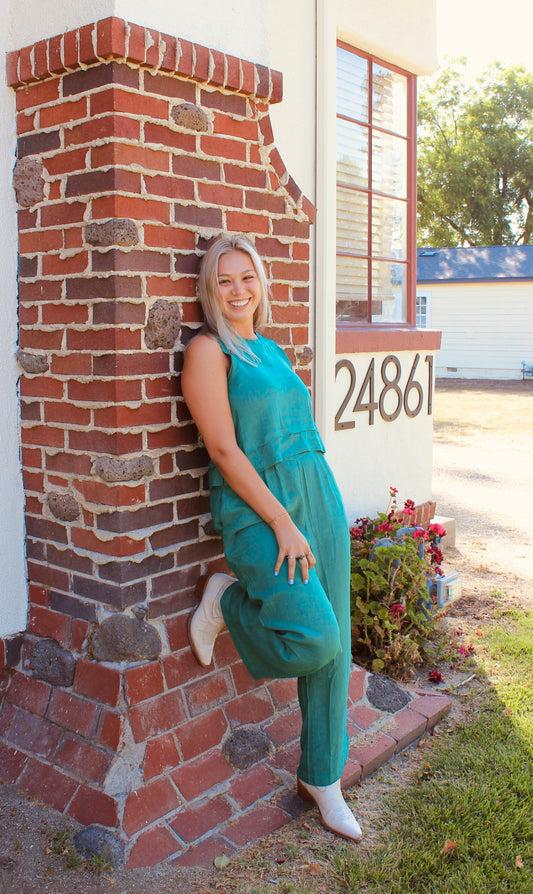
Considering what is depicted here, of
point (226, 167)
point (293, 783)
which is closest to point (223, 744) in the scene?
point (293, 783)

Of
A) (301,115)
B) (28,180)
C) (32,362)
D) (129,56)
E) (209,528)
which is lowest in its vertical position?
(209,528)

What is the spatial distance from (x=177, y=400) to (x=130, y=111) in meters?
0.92

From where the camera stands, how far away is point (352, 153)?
16.2 feet

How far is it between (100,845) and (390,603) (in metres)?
1.93

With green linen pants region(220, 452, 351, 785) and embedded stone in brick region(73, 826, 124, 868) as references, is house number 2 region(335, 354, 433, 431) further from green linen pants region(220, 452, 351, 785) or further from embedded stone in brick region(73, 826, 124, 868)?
embedded stone in brick region(73, 826, 124, 868)

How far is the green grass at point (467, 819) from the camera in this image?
244 centimetres

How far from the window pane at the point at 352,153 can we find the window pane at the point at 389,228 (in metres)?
0.23

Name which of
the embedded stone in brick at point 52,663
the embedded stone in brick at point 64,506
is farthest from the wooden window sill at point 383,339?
the embedded stone in brick at point 52,663

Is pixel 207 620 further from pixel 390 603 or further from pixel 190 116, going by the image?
pixel 190 116

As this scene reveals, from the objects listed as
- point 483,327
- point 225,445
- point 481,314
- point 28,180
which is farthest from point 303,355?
point 481,314

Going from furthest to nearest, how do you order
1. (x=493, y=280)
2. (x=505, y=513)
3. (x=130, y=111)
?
(x=493, y=280) < (x=505, y=513) < (x=130, y=111)

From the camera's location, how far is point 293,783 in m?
2.86

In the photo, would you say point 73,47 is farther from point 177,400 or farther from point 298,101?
point 298,101

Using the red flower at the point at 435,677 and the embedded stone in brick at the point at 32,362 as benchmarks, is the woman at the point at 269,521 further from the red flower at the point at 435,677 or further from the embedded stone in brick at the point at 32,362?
the red flower at the point at 435,677
